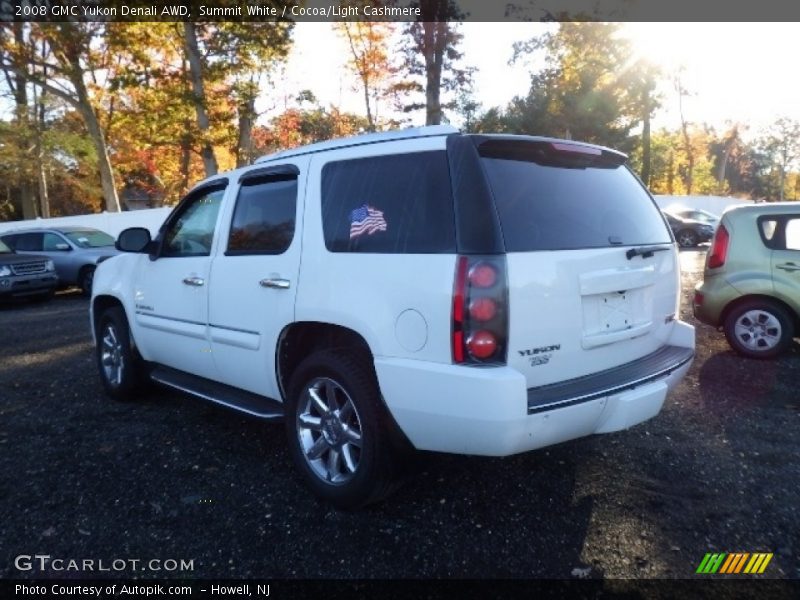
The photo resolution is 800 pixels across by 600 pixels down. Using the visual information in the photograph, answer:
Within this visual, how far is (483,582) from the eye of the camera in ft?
8.03

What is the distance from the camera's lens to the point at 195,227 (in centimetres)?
423

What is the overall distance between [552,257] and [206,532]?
2242mm

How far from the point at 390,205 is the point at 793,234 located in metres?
5.01

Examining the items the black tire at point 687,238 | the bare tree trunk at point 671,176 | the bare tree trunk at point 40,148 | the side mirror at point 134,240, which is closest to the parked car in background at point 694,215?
the black tire at point 687,238

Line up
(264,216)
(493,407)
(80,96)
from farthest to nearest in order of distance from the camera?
1. (80,96)
2. (264,216)
3. (493,407)

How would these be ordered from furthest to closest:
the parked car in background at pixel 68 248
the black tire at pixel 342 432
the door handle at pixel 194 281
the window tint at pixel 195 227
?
the parked car in background at pixel 68 248
the window tint at pixel 195 227
the door handle at pixel 194 281
the black tire at pixel 342 432

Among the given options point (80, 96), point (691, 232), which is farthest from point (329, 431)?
point (80, 96)

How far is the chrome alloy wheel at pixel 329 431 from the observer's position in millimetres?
3014

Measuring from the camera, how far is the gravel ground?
2.63 metres

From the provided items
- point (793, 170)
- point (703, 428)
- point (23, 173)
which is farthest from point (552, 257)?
point (793, 170)

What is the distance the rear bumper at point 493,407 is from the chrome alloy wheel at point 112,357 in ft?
10.7

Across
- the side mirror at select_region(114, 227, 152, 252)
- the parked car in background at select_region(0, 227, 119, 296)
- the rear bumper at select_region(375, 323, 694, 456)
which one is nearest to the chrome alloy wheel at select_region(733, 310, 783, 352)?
the rear bumper at select_region(375, 323, 694, 456)

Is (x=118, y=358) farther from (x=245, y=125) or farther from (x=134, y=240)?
(x=245, y=125)

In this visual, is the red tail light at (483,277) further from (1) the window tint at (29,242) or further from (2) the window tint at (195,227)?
(1) the window tint at (29,242)
